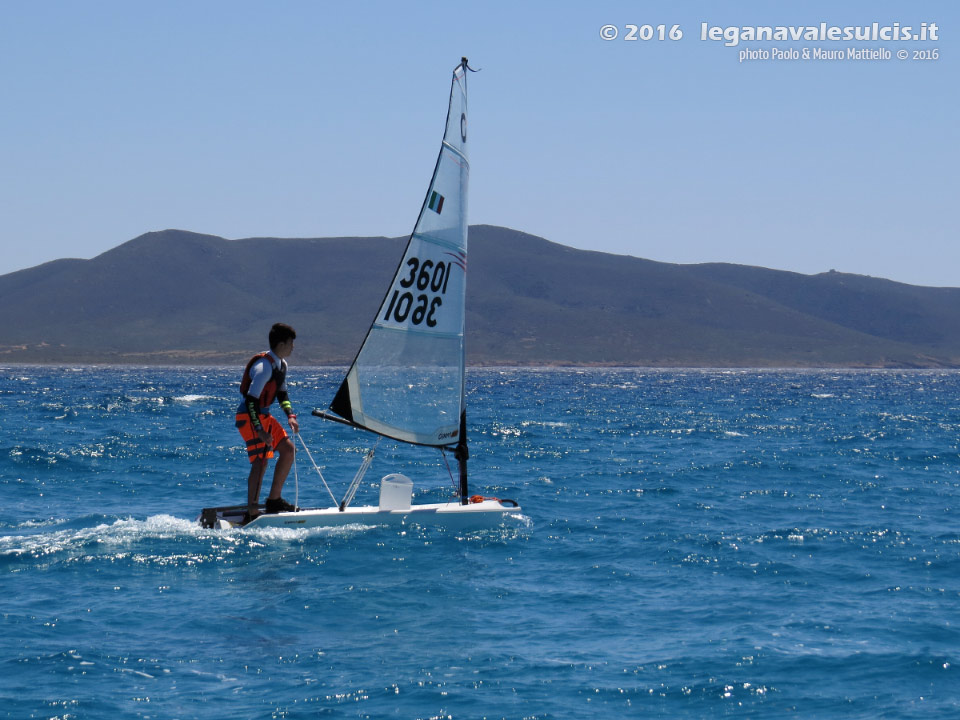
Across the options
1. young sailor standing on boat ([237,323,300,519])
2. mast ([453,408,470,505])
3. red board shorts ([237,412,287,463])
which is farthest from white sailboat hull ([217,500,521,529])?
red board shorts ([237,412,287,463])

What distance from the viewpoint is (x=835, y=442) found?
3641 cm

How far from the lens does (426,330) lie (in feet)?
53.2

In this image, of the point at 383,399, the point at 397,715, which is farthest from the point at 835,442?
the point at 397,715

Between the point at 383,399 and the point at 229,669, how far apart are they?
7174mm

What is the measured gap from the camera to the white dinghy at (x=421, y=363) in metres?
15.8

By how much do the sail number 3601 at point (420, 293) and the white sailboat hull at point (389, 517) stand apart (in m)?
2.93

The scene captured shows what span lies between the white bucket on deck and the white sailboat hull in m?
0.09

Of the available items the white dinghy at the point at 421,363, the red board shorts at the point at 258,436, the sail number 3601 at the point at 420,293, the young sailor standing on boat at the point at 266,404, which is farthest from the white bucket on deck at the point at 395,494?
the sail number 3601 at the point at 420,293

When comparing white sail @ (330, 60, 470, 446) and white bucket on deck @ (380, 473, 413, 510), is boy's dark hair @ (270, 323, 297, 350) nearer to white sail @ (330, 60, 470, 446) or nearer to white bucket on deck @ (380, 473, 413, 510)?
white sail @ (330, 60, 470, 446)

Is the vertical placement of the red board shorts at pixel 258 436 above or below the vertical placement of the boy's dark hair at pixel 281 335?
below

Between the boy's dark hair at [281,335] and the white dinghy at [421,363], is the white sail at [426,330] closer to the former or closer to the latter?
the white dinghy at [421,363]

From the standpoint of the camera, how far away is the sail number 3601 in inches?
622

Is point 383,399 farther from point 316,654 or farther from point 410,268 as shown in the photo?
point 316,654

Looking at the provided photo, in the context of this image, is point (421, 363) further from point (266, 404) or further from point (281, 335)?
point (266, 404)
